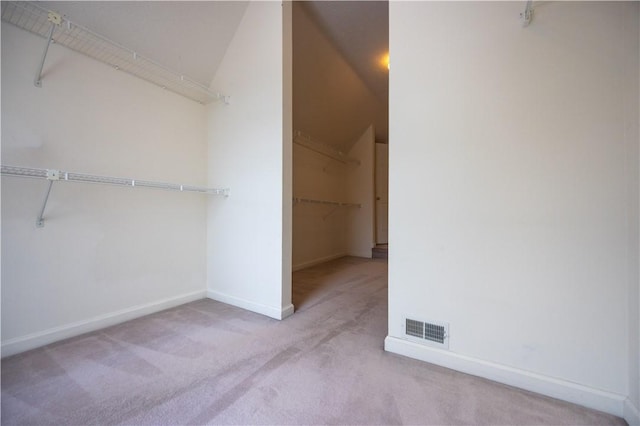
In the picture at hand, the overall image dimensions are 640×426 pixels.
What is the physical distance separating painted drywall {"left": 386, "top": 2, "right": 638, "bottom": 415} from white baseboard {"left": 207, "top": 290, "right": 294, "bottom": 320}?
3.28 feet

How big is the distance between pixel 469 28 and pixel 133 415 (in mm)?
2708

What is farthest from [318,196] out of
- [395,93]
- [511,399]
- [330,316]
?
[511,399]

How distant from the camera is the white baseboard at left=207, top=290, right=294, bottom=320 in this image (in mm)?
2298

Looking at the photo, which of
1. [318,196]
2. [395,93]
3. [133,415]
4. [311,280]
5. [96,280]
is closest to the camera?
[133,415]

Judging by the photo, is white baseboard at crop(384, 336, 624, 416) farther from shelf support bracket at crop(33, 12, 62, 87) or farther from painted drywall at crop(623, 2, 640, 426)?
shelf support bracket at crop(33, 12, 62, 87)

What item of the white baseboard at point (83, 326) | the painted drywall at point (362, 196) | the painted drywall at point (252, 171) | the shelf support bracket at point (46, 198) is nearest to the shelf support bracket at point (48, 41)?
the shelf support bracket at point (46, 198)

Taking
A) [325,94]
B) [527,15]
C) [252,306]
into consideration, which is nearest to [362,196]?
[325,94]

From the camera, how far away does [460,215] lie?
1534mm

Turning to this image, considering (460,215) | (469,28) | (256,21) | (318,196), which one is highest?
(256,21)

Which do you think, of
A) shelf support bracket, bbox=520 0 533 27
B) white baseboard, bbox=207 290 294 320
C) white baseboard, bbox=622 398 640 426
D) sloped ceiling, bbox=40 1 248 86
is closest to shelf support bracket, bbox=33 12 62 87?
sloped ceiling, bbox=40 1 248 86

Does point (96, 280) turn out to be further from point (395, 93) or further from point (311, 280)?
point (395, 93)

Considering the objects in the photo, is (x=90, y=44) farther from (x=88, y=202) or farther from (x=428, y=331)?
(x=428, y=331)

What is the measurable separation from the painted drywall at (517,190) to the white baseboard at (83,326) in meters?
2.14

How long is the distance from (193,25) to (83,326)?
2.67 metres
